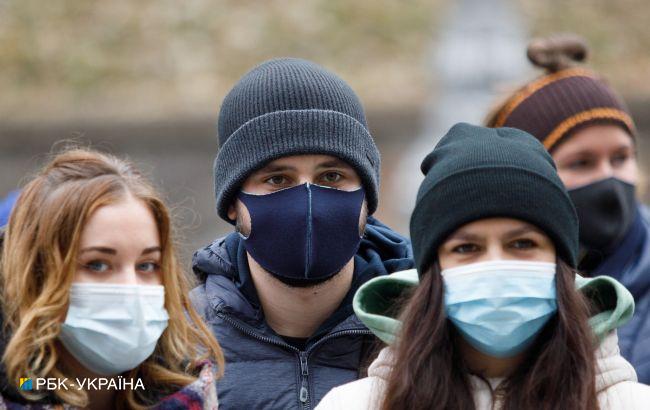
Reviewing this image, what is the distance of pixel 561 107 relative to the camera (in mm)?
4762

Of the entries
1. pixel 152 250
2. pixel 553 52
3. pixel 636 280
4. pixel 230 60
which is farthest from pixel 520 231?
pixel 230 60

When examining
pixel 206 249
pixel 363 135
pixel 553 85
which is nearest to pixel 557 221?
pixel 363 135

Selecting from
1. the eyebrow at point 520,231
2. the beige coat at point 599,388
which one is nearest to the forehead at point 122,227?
the beige coat at point 599,388

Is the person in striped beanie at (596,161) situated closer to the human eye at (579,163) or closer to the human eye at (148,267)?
the human eye at (579,163)

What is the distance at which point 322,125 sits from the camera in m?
3.97

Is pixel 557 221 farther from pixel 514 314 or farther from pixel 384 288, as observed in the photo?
pixel 384 288

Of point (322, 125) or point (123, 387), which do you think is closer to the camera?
point (123, 387)

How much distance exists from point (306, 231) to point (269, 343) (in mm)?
383

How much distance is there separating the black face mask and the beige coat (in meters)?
1.17

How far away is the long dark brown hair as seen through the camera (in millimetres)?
3266

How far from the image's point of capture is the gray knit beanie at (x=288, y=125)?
3.93 meters

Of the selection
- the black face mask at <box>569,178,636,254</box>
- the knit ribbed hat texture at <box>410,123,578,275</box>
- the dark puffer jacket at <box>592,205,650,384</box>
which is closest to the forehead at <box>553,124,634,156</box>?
the black face mask at <box>569,178,636,254</box>

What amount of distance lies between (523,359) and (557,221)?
40 centimetres

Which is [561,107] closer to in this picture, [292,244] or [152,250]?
[292,244]
